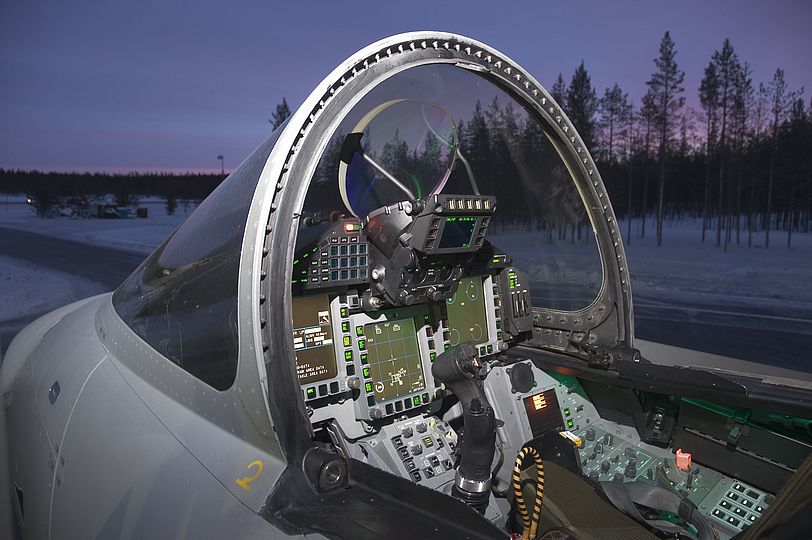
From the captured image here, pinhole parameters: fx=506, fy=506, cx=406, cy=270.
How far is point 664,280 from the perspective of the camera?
14734 mm

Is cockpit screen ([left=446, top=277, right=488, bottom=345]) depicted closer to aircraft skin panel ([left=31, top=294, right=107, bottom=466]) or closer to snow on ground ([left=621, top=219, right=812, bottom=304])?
aircraft skin panel ([left=31, top=294, right=107, bottom=466])

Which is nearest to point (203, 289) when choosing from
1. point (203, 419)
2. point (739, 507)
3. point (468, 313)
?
point (203, 419)

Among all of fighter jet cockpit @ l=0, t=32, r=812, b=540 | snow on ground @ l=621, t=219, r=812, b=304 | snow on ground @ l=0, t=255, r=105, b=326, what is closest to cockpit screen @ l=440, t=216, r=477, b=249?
fighter jet cockpit @ l=0, t=32, r=812, b=540

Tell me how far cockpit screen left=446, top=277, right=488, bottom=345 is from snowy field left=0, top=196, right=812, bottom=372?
35 cm

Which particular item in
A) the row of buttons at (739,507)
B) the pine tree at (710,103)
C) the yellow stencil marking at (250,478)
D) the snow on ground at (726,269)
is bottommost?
the snow on ground at (726,269)

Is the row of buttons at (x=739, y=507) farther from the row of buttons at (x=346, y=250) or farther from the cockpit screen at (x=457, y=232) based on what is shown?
the row of buttons at (x=346, y=250)

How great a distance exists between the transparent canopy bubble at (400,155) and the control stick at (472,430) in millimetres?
1007

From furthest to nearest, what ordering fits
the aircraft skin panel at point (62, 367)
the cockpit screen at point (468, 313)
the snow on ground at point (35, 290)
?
the snow on ground at point (35, 290), the cockpit screen at point (468, 313), the aircraft skin panel at point (62, 367)

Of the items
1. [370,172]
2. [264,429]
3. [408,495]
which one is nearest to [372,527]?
[408,495]

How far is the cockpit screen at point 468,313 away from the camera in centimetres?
323

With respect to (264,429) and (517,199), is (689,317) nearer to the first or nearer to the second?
(517,199)

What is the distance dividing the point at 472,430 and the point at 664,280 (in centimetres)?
1439

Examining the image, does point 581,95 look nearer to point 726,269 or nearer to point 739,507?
point 726,269

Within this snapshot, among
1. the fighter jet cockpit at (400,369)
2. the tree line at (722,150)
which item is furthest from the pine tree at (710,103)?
the fighter jet cockpit at (400,369)
